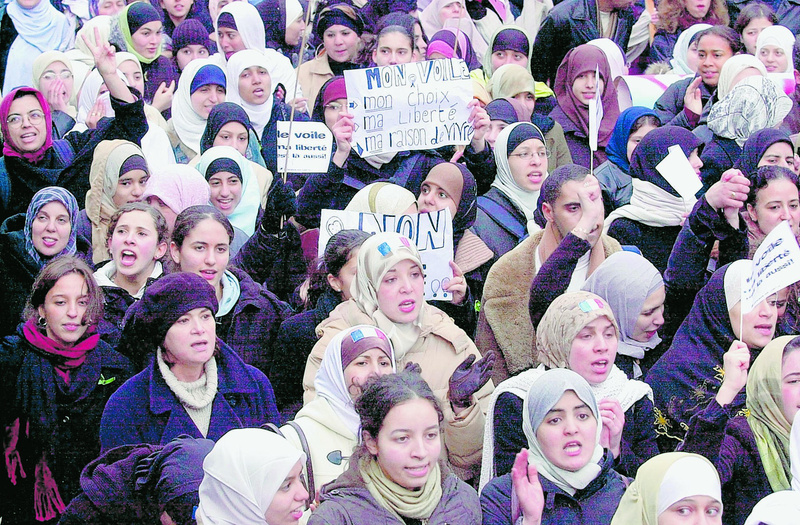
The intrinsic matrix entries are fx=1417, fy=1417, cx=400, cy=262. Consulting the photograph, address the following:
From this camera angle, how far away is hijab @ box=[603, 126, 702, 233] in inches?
288

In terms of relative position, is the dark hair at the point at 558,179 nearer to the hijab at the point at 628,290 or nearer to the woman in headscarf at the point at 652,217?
the hijab at the point at 628,290

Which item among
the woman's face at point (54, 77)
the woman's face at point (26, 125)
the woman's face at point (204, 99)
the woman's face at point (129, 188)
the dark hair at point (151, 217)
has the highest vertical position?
the woman's face at point (54, 77)

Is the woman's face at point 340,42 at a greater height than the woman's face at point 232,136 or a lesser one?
greater

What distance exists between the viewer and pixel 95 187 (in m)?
7.81

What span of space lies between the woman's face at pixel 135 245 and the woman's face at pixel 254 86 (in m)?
2.76

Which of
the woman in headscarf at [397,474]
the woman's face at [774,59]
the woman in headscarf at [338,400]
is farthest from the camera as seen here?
the woman's face at [774,59]

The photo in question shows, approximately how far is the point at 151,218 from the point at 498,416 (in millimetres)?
2265

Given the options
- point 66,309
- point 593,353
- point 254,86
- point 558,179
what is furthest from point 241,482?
point 254,86

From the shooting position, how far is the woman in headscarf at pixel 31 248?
23.5ft

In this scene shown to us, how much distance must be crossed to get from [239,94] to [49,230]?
272cm

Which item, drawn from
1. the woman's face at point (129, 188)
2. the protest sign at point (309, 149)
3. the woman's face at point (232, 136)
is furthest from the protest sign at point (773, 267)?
the woman's face at point (232, 136)

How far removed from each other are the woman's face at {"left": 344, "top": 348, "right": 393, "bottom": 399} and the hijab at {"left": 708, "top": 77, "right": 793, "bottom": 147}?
3.36 meters

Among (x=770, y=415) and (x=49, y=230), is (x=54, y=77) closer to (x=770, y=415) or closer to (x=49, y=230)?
(x=49, y=230)

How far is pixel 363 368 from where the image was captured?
548cm
